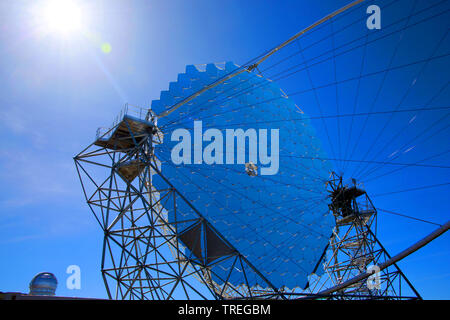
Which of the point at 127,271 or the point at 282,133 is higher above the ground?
the point at 282,133

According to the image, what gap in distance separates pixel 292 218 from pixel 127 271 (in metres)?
10.1

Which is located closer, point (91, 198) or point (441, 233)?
point (441, 233)

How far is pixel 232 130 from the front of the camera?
2145 cm

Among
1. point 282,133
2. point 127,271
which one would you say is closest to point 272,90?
point 282,133

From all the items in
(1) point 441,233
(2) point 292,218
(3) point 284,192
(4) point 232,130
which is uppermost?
(4) point 232,130

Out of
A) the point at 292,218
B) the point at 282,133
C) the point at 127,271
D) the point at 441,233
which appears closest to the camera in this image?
the point at 441,233
